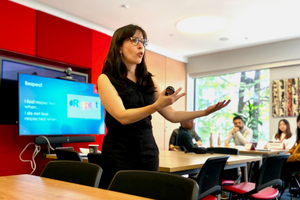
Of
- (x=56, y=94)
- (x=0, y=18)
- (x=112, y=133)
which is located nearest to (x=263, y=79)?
(x=56, y=94)

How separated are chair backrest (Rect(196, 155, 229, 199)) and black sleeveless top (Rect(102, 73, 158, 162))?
793 millimetres

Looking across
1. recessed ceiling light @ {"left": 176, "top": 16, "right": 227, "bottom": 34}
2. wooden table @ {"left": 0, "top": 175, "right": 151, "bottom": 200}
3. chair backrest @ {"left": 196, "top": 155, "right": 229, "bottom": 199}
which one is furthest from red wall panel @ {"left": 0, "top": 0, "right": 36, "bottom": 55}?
wooden table @ {"left": 0, "top": 175, "right": 151, "bottom": 200}

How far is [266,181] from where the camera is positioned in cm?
285

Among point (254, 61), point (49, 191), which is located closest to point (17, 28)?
point (49, 191)

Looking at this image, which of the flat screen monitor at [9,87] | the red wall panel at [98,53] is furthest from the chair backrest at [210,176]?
the red wall panel at [98,53]

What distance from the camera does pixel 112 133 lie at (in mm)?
1626

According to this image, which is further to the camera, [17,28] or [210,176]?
[17,28]

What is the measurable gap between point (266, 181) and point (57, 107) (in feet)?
10.2

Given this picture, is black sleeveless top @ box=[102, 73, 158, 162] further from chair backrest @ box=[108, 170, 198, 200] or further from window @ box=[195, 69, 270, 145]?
window @ box=[195, 69, 270, 145]

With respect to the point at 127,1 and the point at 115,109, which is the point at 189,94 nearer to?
the point at 127,1

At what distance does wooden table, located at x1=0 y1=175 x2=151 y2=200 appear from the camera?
0.96 meters

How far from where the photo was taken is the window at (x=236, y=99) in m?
7.20

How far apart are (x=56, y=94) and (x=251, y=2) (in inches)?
136

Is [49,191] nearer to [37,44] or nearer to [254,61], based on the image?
[37,44]
